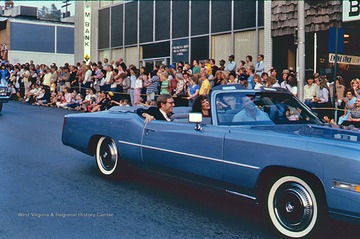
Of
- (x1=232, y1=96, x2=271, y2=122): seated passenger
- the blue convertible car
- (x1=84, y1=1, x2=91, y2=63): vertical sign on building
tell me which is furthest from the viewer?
(x1=84, y1=1, x2=91, y2=63): vertical sign on building

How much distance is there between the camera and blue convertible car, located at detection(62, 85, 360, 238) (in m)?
4.46

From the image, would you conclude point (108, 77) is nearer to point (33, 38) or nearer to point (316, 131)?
point (316, 131)

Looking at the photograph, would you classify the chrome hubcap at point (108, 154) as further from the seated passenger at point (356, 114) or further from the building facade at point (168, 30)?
the building facade at point (168, 30)

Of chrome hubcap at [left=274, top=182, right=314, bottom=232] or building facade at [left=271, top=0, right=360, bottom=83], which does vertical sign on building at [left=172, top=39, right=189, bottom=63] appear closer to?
building facade at [left=271, top=0, right=360, bottom=83]

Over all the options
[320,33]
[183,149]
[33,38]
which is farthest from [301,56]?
[33,38]

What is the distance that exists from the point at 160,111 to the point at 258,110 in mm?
1640

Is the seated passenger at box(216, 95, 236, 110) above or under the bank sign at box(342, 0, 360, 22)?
under

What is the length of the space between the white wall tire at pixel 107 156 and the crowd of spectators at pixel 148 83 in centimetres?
181

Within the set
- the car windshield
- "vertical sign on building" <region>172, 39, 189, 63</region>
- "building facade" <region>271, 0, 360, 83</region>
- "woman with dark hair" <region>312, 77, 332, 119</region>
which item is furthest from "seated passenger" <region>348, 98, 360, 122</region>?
"vertical sign on building" <region>172, 39, 189, 63</region>

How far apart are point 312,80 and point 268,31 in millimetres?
4466

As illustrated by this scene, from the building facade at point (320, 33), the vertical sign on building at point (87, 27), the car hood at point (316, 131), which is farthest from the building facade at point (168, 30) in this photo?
the car hood at point (316, 131)

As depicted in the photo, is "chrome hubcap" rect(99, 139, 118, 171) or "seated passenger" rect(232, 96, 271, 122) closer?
"seated passenger" rect(232, 96, 271, 122)

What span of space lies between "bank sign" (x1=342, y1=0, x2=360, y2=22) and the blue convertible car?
8.92m

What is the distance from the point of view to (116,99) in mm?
18375
